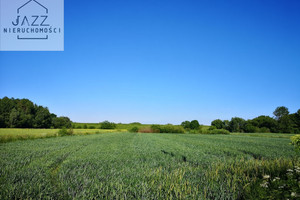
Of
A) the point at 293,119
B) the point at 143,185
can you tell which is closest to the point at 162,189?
the point at 143,185

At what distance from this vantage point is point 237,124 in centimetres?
8025

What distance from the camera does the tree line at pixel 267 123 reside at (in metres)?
67.7

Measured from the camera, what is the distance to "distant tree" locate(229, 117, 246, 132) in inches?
3140

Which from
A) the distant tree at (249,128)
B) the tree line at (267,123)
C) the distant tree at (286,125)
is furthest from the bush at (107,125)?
the distant tree at (286,125)

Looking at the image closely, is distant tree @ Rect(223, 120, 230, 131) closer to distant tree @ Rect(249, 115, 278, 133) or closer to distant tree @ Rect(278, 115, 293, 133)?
distant tree @ Rect(249, 115, 278, 133)

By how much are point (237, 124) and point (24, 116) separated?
9617 centimetres

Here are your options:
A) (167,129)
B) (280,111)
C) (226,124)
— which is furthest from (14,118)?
(280,111)

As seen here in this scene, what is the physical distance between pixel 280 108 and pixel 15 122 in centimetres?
12600

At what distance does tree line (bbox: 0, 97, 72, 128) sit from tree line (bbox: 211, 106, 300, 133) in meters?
73.1

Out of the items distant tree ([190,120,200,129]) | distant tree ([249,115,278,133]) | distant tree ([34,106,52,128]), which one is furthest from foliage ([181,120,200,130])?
distant tree ([34,106,52,128])

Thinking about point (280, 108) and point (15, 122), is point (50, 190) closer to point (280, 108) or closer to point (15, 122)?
point (15, 122)

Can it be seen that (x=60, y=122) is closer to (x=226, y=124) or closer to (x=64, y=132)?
(x=64, y=132)

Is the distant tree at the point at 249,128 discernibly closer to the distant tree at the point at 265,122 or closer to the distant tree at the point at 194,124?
the distant tree at the point at 265,122

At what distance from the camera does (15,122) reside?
54.7m
